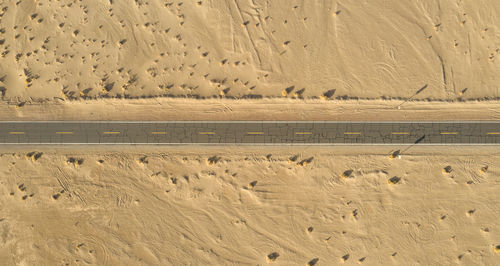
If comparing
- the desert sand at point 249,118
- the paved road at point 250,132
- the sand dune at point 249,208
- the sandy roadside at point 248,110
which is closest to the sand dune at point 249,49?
the desert sand at point 249,118

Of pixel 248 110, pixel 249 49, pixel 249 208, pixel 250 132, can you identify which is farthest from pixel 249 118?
pixel 249 208

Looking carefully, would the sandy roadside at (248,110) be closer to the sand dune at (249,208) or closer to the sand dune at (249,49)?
the sand dune at (249,49)

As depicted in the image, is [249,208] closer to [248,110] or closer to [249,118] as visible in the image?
[249,118]

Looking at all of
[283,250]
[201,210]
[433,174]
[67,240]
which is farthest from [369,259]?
[67,240]

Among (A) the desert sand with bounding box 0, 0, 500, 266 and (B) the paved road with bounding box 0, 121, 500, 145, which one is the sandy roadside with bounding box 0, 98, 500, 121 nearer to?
(A) the desert sand with bounding box 0, 0, 500, 266

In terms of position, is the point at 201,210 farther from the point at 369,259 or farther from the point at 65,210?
the point at 369,259

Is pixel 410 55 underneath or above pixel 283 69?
above

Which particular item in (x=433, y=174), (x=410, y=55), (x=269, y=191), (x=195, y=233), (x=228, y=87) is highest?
(x=410, y=55)
